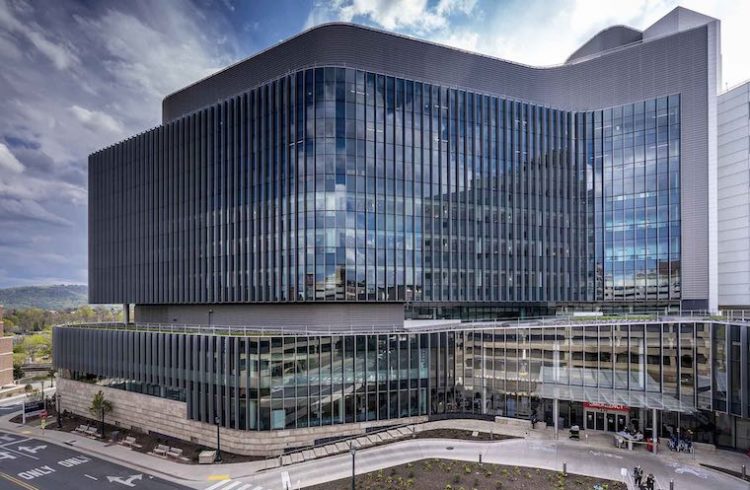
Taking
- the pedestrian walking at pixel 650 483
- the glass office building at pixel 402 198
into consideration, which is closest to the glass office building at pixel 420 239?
the glass office building at pixel 402 198

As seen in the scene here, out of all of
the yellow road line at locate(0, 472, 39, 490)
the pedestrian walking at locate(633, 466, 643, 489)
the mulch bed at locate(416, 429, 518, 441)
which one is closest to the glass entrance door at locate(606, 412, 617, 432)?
the mulch bed at locate(416, 429, 518, 441)

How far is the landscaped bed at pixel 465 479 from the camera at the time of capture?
25.5 m

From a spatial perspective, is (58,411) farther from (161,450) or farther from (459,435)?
(459,435)

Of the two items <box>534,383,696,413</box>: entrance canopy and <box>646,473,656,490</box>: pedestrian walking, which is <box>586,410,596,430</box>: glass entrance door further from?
<box>646,473,656,490</box>: pedestrian walking

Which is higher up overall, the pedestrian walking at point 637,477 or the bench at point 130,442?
the pedestrian walking at point 637,477

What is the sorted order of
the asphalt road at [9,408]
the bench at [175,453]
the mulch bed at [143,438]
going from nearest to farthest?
the mulch bed at [143,438]
the bench at [175,453]
the asphalt road at [9,408]

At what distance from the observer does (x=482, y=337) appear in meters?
39.7

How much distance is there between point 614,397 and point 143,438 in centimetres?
4477

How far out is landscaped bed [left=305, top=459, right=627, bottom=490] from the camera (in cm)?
2545

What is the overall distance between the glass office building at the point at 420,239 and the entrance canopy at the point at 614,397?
0.32 meters

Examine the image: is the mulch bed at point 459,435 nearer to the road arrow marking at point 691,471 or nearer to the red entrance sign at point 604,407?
the red entrance sign at point 604,407

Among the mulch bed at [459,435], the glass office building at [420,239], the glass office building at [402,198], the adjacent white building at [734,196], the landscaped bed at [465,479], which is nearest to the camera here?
the landscaped bed at [465,479]

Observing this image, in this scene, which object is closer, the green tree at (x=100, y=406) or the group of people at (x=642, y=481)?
the group of people at (x=642, y=481)

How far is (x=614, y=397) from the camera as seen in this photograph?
109 ft
